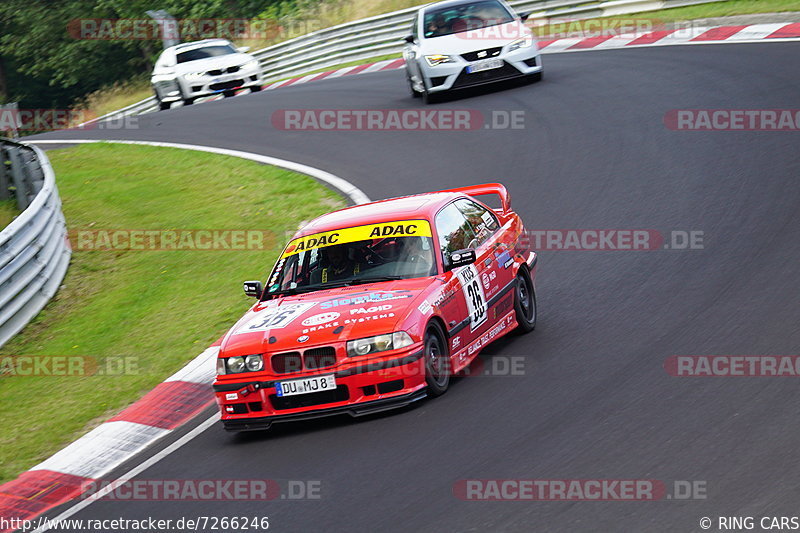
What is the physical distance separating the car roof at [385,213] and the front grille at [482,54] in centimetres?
997

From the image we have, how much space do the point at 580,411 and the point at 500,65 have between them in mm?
12666

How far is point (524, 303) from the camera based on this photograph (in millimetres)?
9344

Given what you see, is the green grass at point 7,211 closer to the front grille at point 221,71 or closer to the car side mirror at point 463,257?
the car side mirror at point 463,257

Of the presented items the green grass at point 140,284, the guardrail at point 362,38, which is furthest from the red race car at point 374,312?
the guardrail at point 362,38

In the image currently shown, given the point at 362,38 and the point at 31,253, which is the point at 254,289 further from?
the point at 362,38

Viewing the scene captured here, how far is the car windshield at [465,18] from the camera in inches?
768

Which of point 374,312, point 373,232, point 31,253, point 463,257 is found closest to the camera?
point 374,312

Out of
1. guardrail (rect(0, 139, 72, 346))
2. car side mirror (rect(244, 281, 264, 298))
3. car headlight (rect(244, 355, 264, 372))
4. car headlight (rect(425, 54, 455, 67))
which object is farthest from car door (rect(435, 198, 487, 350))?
car headlight (rect(425, 54, 455, 67))

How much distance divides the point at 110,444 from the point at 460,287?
2851 mm

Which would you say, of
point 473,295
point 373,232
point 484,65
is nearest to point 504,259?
point 473,295

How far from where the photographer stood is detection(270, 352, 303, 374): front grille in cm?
759

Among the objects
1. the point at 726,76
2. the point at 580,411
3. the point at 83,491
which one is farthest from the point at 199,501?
the point at 726,76

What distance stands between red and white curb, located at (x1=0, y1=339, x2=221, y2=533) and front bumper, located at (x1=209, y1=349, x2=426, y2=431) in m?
1.08

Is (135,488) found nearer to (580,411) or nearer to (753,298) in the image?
(580,411)
